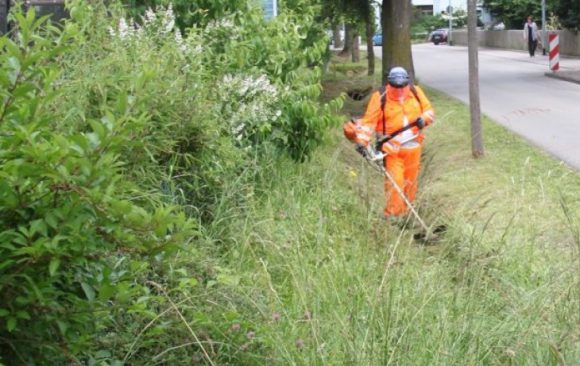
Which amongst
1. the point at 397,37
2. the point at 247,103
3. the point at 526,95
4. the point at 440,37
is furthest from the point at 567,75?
the point at 440,37

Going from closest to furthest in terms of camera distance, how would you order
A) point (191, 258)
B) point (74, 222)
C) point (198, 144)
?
point (74, 222), point (191, 258), point (198, 144)

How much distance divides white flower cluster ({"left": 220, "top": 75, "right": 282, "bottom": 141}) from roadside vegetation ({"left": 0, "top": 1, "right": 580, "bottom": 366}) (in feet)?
0.06

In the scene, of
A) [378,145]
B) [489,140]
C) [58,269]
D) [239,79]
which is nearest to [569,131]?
[489,140]

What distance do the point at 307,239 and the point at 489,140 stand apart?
1027 cm

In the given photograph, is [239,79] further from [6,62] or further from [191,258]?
[6,62]

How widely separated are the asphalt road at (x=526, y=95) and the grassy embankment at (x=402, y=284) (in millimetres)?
1412

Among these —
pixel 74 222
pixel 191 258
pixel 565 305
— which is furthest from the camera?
pixel 191 258

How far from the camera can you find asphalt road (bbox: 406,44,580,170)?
1486 centimetres

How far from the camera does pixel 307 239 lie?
527 cm

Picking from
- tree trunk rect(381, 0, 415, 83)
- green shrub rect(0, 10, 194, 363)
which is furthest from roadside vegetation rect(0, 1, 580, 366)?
tree trunk rect(381, 0, 415, 83)

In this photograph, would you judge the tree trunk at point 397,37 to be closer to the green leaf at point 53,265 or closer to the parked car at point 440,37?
the green leaf at point 53,265

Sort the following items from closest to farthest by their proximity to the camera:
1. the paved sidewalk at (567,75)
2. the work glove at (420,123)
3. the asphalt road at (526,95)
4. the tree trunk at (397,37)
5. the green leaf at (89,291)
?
the green leaf at (89,291), the work glove at (420,123), the asphalt road at (526,95), the tree trunk at (397,37), the paved sidewalk at (567,75)

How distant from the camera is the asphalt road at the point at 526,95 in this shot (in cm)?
1486

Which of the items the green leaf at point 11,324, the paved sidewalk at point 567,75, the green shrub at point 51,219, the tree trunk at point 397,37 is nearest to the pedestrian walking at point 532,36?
the paved sidewalk at point 567,75
